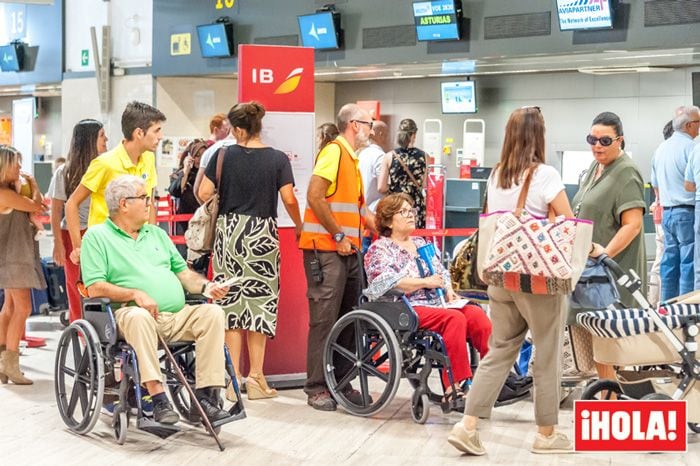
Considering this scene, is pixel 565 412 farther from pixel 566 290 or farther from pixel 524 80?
pixel 524 80

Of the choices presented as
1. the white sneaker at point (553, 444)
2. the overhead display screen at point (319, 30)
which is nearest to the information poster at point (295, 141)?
the white sneaker at point (553, 444)

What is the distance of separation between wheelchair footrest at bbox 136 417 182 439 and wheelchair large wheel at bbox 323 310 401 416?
0.92m

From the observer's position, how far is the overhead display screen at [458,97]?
15195 mm

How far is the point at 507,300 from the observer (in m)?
4.86

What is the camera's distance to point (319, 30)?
1254 centimetres

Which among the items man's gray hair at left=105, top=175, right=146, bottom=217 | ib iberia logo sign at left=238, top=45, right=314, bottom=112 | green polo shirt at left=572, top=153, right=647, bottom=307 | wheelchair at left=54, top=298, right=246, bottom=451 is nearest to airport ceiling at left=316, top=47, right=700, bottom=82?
ib iberia logo sign at left=238, top=45, right=314, bottom=112

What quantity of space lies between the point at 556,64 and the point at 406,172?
3.67 m

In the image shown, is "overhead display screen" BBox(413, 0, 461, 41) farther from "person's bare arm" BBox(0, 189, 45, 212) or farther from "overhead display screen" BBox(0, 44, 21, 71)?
"overhead display screen" BBox(0, 44, 21, 71)

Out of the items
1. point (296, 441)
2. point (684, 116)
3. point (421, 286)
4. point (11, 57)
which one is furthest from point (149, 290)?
point (11, 57)

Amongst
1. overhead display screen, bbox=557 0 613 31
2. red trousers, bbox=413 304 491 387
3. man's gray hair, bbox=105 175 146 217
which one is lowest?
red trousers, bbox=413 304 491 387

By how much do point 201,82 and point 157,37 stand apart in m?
0.82

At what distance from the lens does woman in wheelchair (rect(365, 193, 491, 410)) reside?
18.2 ft

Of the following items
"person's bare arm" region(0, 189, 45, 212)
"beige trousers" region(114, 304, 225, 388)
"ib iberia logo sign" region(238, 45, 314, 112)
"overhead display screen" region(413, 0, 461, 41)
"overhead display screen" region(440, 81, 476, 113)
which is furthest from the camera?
"overhead display screen" region(440, 81, 476, 113)

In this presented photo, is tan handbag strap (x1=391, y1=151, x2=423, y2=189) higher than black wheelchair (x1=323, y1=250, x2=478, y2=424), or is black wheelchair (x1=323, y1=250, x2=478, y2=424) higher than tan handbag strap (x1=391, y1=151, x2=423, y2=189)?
tan handbag strap (x1=391, y1=151, x2=423, y2=189)
